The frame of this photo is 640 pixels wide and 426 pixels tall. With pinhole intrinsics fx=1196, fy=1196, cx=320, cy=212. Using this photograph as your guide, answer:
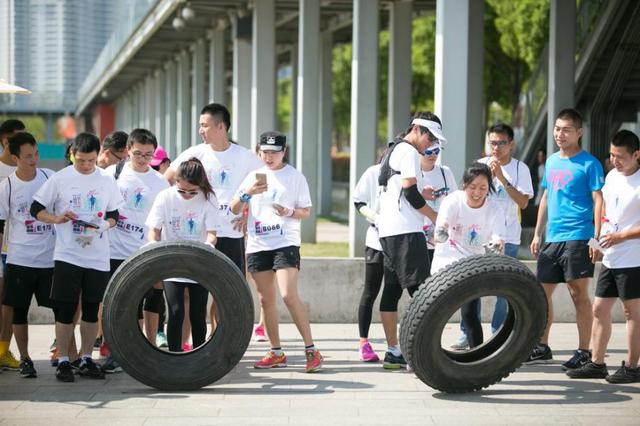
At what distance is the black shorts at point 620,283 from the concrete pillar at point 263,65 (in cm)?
1530

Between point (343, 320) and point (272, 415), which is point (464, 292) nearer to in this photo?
point (272, 415)

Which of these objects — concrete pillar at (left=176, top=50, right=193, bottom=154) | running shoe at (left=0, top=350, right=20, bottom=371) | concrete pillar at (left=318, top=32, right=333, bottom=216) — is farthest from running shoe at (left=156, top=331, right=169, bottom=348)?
concrete pillar at (left=176, top=50, right=193, bottom=154)

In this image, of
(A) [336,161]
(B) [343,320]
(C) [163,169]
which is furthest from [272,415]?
(A) [336,161]

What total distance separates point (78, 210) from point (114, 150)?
1522mm

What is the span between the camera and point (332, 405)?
792 cm

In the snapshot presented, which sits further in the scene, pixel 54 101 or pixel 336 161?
pixel 54 101

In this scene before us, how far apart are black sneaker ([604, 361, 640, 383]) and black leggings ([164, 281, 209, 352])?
305cm

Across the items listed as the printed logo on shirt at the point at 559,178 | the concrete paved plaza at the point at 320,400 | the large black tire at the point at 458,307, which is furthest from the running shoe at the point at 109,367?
the printed logo on shirt at the point at 559,178

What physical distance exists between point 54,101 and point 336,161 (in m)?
56.4

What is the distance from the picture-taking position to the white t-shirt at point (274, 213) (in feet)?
30.5

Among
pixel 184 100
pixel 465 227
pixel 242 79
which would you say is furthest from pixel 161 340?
pixel 184 100

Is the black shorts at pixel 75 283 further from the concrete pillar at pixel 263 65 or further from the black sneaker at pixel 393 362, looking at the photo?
the concrete pillar at pixel 263 65

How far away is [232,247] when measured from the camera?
9.70 m

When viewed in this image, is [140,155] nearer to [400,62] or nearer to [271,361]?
[271,361]
